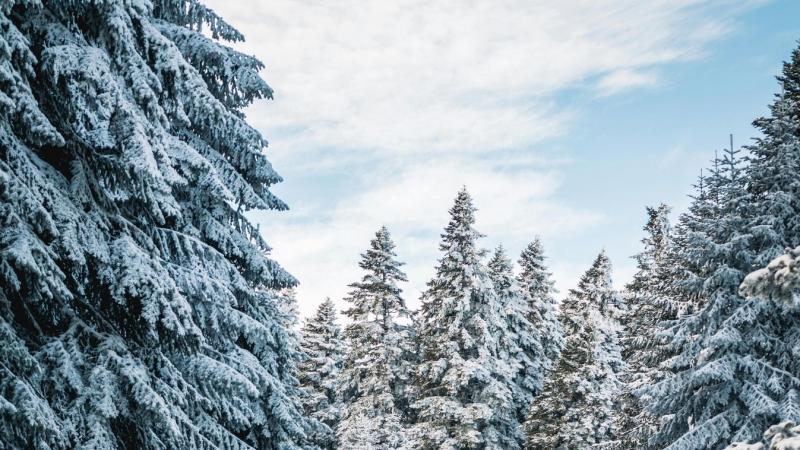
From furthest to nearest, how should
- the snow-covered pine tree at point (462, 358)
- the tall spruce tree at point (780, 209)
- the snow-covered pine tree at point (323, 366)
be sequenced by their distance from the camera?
the snow-covered pine tree at point (323, 366), the snow-covered pine tree at point (462, 358), the tall spruce tree at point (780, 209)

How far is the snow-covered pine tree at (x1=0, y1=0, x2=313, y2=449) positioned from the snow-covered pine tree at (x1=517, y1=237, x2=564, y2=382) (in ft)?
102

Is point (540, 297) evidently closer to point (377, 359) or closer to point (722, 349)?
point (377, 359)

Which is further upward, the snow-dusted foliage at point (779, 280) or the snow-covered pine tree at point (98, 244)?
the snow-covered pine tree at point (98, 244)

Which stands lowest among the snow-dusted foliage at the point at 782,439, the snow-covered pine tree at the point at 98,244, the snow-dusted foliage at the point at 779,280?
the snow-dusted foliage at the point at 782,439

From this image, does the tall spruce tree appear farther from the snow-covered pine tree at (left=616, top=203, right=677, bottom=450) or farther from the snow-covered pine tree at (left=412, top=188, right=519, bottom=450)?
the snow-covered pine tree at (left=412, top=188, right=519, bottom=450)

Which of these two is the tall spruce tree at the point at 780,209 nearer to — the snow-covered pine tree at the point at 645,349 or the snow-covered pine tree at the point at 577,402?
the snow-covered pine tree at the point at 645,349

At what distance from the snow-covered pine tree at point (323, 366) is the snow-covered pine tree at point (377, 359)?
7.09 ft

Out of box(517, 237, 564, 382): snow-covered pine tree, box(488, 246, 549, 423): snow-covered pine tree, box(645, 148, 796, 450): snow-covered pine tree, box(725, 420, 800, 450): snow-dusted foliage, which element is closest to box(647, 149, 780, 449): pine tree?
box(645, 148, 796, 450): snow-covered pine tree

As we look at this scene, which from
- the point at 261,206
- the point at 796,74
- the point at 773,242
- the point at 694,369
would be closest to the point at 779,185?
the point at 773,242

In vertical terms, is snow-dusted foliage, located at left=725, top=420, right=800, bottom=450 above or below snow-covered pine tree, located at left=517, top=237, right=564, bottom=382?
below

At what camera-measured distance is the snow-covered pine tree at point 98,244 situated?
218 inches

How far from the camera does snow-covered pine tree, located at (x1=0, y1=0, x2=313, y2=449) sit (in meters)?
5.53

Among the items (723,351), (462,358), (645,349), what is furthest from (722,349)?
(462,358)

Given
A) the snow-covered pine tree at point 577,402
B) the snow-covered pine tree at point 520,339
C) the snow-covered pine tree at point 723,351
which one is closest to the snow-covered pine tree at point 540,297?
the snow-covered pine tree at point 520,339
